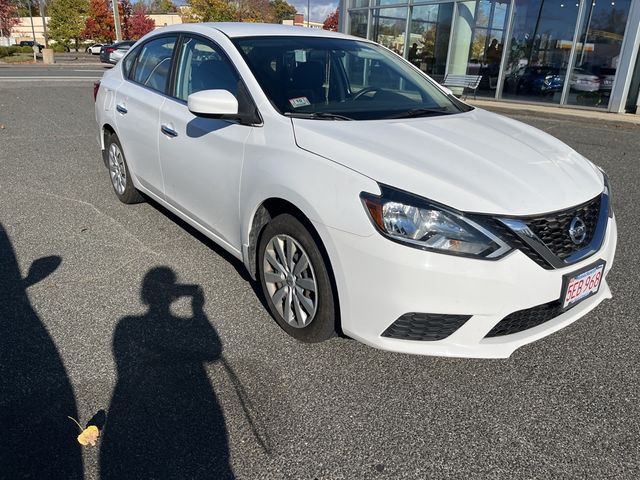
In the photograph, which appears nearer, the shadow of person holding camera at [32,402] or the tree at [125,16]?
the shadow of person holding camera at [32,402]

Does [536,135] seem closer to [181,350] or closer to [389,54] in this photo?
[389,54]

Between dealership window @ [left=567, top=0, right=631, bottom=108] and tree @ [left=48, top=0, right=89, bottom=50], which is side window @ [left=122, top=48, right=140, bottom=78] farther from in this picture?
tree @ [left=48, top=0, right=89, bottom=50]

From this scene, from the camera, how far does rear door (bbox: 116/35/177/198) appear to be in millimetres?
3979

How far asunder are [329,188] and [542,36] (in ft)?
45.4

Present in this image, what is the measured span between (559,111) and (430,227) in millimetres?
12648

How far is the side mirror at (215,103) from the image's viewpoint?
→ 9.44 ft

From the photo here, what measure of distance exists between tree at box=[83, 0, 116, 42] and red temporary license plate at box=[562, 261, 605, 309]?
60185mm

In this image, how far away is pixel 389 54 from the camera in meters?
4.16

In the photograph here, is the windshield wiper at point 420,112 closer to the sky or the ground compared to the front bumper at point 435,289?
closer to the sky

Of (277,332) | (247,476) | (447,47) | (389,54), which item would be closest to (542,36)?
(447,47)

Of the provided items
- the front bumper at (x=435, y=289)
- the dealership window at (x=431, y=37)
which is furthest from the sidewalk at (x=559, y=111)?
the front bumper at (x=435, y=289)

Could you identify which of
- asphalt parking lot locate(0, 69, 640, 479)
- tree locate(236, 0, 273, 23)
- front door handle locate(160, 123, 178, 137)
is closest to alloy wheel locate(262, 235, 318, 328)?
asphalt parking lot locate(0, 69, 640, 479)

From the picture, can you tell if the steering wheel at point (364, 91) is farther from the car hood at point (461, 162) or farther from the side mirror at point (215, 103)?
the side mirror at point (215, 103)

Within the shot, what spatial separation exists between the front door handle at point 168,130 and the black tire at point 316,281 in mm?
1176
